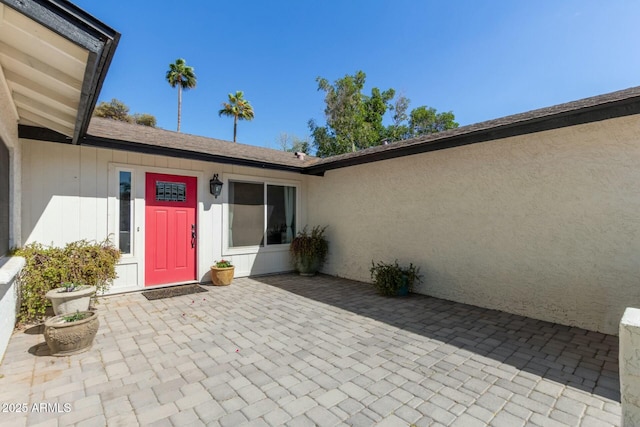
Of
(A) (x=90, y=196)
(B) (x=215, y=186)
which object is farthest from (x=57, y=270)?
(B) (x=215, y=186)

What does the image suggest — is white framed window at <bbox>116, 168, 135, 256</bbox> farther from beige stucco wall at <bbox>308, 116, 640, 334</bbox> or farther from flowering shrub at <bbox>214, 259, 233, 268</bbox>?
beige stucco wall at <bbox>308, 116, 640, 334</bbox>

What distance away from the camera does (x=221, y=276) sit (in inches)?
240

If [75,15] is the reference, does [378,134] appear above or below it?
above

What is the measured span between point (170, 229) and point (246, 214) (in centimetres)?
175

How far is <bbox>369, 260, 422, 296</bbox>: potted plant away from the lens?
5.53 meters

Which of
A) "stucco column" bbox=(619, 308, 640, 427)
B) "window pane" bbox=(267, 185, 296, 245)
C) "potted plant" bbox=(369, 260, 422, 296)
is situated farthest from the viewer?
"window pane" bbox=(267, 185, 296, 245)

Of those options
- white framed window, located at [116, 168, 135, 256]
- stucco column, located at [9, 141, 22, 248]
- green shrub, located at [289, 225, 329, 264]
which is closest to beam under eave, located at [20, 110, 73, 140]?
stucco column, located at [9, 141, 22, 248]

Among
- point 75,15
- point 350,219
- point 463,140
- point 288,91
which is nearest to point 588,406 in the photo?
point 463,140

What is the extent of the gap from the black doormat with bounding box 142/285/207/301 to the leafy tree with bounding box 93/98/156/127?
20502mm

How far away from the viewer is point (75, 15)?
184 centimetres

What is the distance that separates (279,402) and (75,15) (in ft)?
10.1

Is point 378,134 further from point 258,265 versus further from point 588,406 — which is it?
point 588,406

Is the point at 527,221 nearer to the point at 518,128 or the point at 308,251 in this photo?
the point at 518,128

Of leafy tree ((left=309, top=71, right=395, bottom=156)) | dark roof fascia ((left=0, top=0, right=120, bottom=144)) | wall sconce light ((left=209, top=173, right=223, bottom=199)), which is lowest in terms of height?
wall sconce light ((left=209, top=173, right=223, bottom=199))
